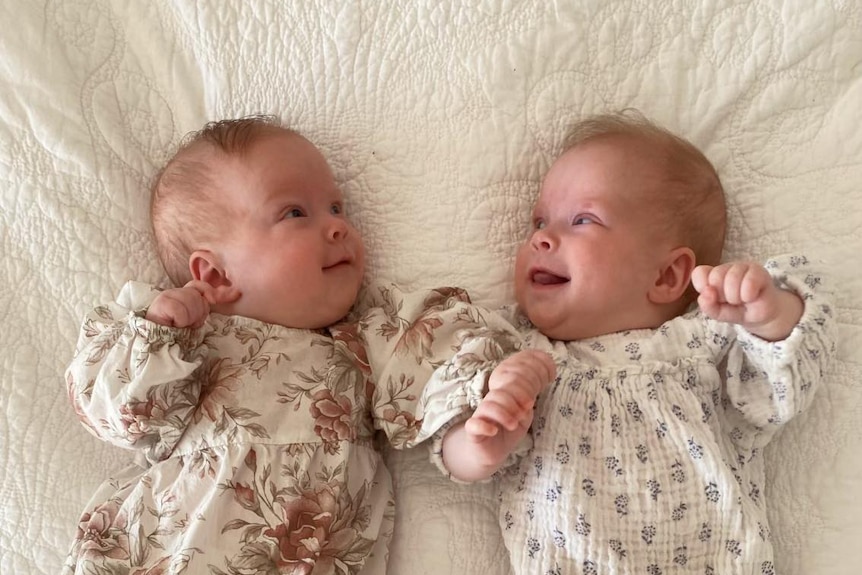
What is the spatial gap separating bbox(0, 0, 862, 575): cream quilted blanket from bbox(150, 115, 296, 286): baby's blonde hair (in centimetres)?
8

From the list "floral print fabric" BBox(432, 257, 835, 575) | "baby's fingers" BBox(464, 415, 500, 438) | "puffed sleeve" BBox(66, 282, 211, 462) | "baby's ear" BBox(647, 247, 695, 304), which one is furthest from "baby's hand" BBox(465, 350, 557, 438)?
"puffed sleeve" BBox(66, 282, 211, 462)

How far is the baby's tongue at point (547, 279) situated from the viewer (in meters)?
1.23

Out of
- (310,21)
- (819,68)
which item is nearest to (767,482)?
(819,68)

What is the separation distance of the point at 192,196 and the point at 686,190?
0.70 meters

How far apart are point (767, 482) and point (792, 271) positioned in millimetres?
300

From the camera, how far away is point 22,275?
1.32 m

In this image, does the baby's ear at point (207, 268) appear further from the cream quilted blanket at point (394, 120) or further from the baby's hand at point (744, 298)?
the baby's hand at point (744, 298)

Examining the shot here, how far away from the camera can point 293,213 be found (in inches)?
48.5

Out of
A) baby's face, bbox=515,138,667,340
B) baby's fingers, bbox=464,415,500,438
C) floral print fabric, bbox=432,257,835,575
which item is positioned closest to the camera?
baby's fingers, bbox=464,415,500,438

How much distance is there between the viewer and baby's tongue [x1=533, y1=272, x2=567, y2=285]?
4.02 ft

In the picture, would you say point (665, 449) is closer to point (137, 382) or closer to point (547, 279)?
point (547, 279)

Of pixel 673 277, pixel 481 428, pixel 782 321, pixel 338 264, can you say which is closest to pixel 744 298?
pixel 782 321

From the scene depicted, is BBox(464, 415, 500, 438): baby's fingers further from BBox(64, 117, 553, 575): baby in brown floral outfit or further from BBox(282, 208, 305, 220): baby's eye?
BBox(282, 208, 305, 220): baby's eye

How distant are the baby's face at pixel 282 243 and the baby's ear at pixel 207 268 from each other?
12 millimetres
